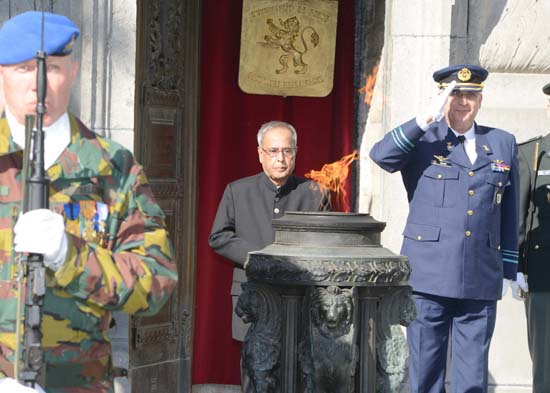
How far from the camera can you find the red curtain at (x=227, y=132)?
7.75 meters

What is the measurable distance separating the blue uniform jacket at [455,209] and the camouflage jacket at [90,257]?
2750mm

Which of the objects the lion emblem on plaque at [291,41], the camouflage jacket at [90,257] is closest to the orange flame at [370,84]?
the lion emblem on plaque at [291,41]

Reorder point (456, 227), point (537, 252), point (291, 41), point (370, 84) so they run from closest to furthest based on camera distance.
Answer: point (456, 227), point (537, 252), point (370, 84), point (291, 41)

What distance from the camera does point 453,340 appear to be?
19.5 feet

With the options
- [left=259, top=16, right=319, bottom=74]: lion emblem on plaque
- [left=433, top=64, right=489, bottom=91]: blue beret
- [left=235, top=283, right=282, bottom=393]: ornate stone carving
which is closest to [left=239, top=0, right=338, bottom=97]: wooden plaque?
[left=259, top=16, right=319, bottom=74]: lion emblem on plaque

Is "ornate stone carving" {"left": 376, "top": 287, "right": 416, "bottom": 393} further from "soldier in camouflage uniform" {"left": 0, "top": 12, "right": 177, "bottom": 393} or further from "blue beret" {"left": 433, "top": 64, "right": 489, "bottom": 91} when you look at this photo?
"soldier in camouflage uniform" {"left": 0, "top": 12, "right": 177, "bottom": 393}

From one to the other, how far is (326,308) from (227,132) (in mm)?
2848

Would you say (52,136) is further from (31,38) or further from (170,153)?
(170,153)

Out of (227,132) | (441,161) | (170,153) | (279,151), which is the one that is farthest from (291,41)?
(441,161)

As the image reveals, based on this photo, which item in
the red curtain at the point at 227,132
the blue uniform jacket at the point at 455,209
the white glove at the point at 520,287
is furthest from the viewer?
the red curtain at the point at 227,132

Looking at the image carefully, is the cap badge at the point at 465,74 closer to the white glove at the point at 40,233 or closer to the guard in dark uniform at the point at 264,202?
the guard in dark uniform at the point at 264,202

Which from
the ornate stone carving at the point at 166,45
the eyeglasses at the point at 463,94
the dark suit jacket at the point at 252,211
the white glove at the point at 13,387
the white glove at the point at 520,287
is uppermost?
the ornate stone carving at the point at 166,45

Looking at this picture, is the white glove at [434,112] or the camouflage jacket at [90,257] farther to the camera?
the white glove at [434,112]

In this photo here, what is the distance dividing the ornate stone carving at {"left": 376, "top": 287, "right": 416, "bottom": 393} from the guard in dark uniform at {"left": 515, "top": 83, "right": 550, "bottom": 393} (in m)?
1.05
